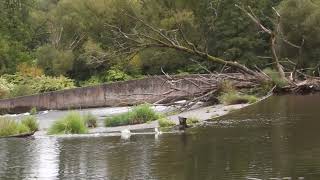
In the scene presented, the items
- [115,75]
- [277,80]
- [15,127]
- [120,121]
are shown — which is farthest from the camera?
[115,75]

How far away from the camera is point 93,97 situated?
38719 mm

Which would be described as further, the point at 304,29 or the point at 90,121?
the point at 304,29

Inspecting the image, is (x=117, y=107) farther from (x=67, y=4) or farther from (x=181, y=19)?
(x=67, y=4)

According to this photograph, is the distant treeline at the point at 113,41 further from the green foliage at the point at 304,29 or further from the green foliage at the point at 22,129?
the green foliage at the point at 22,129

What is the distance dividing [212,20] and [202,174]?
1594 inches

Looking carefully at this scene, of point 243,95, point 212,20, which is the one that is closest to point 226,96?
point 243,95

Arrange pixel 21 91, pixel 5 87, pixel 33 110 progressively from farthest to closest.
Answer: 1. pixel 5 87
2. pixel 21 91
3. pixel 33 110

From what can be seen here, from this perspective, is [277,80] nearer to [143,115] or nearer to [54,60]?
[143,115]

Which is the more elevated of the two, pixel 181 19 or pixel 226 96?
pixel 181 19

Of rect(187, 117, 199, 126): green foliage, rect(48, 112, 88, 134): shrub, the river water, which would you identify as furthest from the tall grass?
the river water

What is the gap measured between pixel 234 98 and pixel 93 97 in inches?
573

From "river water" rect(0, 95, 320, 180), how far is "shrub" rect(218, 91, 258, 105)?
21.1 ft

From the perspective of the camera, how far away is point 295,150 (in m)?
12.3

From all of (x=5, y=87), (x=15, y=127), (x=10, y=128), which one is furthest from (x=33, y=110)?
(x=10, y=128)
